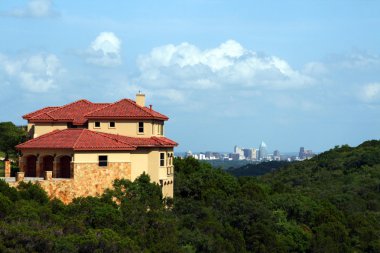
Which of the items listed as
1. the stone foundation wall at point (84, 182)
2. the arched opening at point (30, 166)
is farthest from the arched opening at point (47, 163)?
the stone foundation wall at point (84, 182)

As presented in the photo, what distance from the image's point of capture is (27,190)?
49156mm

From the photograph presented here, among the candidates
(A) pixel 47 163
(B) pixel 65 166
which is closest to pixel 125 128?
(B) pixel 65 166

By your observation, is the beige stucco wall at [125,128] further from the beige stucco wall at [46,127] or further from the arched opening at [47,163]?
the arched opening at [47,163]

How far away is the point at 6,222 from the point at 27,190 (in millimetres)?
6576

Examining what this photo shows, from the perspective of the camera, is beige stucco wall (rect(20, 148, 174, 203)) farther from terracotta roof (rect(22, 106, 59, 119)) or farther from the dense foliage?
terracotta roof (rect(22, 106, 59, 119))

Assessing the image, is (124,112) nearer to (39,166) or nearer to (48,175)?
(39,166)

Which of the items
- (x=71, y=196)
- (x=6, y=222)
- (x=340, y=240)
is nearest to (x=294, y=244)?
(x=340, y=240)

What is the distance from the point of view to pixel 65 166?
5422 cm

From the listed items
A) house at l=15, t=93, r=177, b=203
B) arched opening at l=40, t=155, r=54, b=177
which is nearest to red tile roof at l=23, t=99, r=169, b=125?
house at l=15, t=93, r=177, b=203

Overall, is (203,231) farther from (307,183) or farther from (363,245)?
(307,183)

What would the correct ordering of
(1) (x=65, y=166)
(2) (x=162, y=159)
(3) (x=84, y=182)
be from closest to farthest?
(3) (x=84, y=182) < (1) (x=65, y=166) < (2) (x=162, y=159)

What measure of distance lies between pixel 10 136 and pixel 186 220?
17.8 metres

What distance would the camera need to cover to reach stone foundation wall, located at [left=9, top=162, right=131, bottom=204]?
5072cm

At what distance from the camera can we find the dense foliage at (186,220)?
42938 mm
